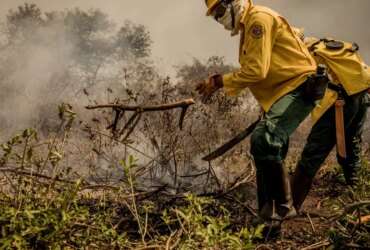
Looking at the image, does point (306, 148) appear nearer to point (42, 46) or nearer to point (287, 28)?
point (287, 28)

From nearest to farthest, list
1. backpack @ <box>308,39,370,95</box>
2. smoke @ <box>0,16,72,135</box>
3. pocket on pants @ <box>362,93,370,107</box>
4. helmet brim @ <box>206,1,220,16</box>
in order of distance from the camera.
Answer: helmet brim @ <box>206,1,220,16</box> < backpack @ <box>308,39,370,95</box> < pocket on pants @ <box>362,93,370,107</box> < smoke @ <box>0,16,72,135</box>

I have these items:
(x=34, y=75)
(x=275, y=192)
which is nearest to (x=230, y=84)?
(x=275, y=192)

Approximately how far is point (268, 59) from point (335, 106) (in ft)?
3.13

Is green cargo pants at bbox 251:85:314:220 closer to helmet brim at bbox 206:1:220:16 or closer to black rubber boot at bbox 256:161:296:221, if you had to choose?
black rubber boot at bbox 256:161:296:221

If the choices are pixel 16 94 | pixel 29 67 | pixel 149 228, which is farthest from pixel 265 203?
pixel 29 67

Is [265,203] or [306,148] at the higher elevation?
[306,148]

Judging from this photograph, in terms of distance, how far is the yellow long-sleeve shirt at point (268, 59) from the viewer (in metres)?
3.05

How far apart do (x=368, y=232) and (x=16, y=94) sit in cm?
1590

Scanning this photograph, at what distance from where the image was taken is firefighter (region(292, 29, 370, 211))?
3.67m

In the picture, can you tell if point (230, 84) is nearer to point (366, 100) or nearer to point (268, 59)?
point (268, 59)

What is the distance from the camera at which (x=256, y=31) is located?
10.0ft

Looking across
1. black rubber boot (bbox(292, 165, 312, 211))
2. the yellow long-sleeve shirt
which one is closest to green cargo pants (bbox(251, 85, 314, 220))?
the yellow long-sleeve shirt

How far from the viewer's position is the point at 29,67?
1878 cm

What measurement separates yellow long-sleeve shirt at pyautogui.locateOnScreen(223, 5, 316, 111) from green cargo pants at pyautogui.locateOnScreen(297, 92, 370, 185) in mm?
712
